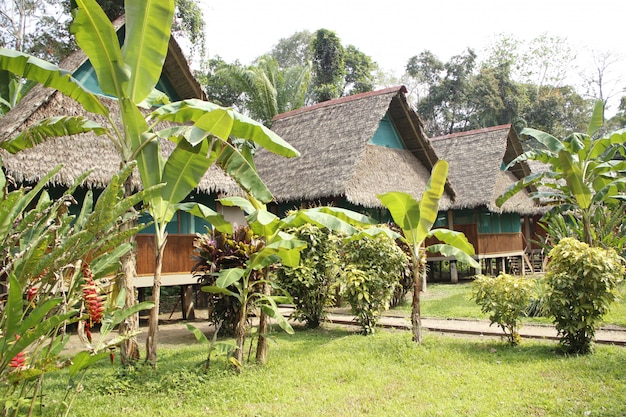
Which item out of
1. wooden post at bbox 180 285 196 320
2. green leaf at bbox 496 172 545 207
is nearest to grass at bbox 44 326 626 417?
wooden post at bbox 180 285 196 320

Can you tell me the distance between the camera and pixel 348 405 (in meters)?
4.83

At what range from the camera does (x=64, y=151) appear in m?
8.92

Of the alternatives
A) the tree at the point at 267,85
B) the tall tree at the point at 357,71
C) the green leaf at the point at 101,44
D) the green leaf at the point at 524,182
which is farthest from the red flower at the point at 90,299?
the tall tree at the point at 357,71

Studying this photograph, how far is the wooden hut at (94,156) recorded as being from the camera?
839cm

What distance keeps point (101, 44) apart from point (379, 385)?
4303 millimetres

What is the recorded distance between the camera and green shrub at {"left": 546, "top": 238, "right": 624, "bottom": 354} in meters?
6.21

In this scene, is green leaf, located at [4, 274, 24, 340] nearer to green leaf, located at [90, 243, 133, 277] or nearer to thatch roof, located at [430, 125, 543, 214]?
green leaf, located at [90, 243, 133, 277]

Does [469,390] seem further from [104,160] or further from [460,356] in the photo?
[104,160]

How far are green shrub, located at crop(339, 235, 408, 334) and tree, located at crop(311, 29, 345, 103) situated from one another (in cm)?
1884

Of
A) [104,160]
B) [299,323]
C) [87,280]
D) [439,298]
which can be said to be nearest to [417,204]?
[299,323]

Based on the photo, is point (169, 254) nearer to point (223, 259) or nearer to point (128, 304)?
point (223, 259)

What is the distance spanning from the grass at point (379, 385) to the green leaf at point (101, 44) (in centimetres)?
290

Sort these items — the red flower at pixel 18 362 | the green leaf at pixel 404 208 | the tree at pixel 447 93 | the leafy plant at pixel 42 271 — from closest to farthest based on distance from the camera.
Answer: the leafy plant at pixel 42 271
the red flower at pixel 18 362
the green leaf at pixel 404 208
the tree at pixel 447 93

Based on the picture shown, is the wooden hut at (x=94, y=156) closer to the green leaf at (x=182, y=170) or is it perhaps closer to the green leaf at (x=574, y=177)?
the green leaf at (x=182, y=170)
